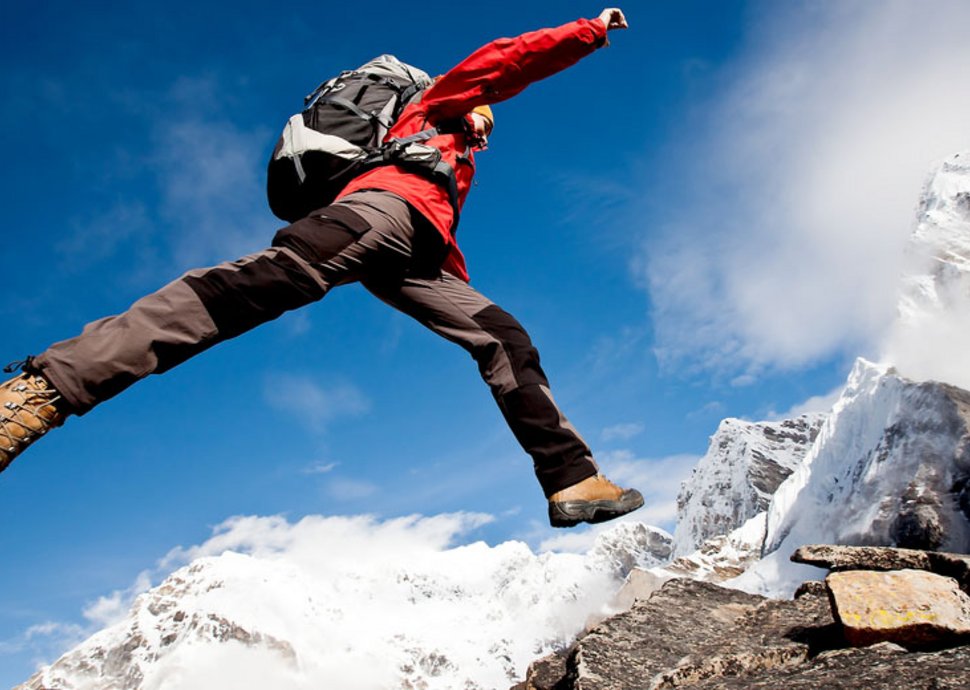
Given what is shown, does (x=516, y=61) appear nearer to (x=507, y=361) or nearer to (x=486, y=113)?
(x=486, y=113)

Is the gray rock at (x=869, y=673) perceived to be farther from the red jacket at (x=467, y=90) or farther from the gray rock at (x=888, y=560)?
the red jacket at (x=467, y=90)

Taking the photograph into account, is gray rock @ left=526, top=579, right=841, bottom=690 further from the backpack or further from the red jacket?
the backpack

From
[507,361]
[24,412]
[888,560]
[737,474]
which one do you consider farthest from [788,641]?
[737,474]

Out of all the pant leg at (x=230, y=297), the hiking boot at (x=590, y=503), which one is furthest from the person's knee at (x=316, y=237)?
the hiking boot at (x=590, y=503)

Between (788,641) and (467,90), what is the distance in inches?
145

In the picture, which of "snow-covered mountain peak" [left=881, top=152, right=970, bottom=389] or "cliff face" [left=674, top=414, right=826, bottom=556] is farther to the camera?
"cliff face" [left=674, top=414, right=826, bottom=556]

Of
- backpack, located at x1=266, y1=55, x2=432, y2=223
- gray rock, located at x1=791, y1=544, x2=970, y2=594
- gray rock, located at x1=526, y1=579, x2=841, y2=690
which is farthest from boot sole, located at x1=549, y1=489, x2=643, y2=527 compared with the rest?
gray rock, located at x1=791, y1=544, x2=970, y2=594

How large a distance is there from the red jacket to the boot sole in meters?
1.46

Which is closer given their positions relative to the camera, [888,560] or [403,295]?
[403,295]

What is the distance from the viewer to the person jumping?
84.7 inches

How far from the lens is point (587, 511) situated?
288 cm

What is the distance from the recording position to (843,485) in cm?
6838

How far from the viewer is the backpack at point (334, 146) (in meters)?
3.30

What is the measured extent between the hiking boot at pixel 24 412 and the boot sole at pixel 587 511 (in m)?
1.93
